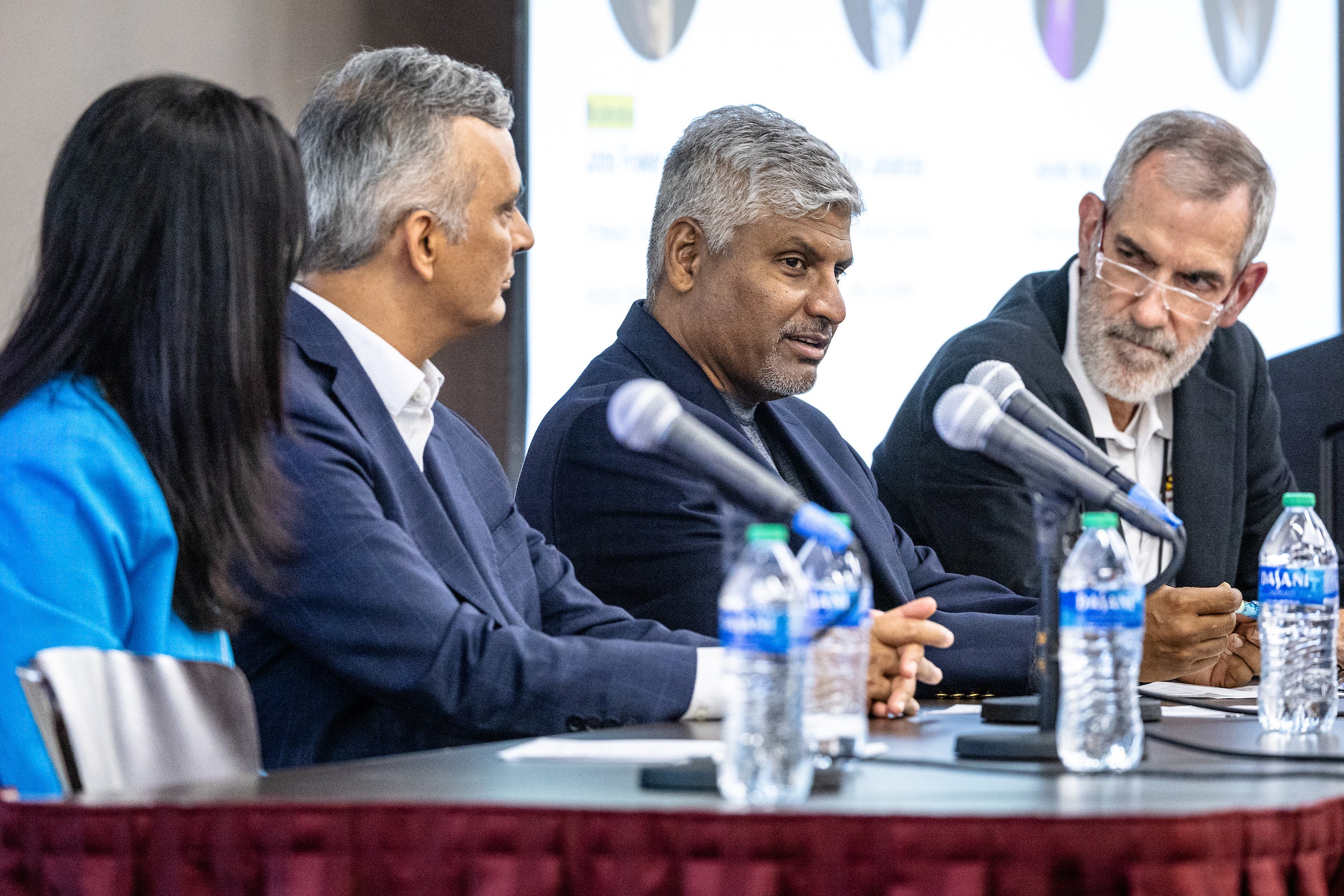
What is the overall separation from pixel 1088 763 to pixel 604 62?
3.09m

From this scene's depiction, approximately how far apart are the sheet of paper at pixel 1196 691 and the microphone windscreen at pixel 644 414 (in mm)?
1206

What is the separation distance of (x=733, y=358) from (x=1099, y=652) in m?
1.28

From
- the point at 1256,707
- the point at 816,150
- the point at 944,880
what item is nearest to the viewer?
the point at 944,880

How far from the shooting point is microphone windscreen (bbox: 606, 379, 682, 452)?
1183 millimetres

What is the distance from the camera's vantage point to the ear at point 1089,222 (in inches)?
124

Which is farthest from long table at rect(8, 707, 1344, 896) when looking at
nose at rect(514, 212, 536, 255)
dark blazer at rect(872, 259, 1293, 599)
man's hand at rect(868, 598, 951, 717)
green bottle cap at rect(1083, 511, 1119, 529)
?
dark blazer at rect(872, 259, 1293, 599)

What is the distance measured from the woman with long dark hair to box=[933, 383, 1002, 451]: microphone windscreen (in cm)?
70

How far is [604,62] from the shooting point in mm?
4082

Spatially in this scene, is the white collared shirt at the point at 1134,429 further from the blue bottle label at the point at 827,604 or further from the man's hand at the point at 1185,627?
the blue bottle label at the point at 827,604

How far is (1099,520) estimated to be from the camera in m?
1.40

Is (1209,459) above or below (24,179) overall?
below

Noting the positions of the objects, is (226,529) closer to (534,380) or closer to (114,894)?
(114,894)

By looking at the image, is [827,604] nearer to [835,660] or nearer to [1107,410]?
[835,660]

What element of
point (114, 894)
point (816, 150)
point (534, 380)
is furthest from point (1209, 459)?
point (114, 894)
